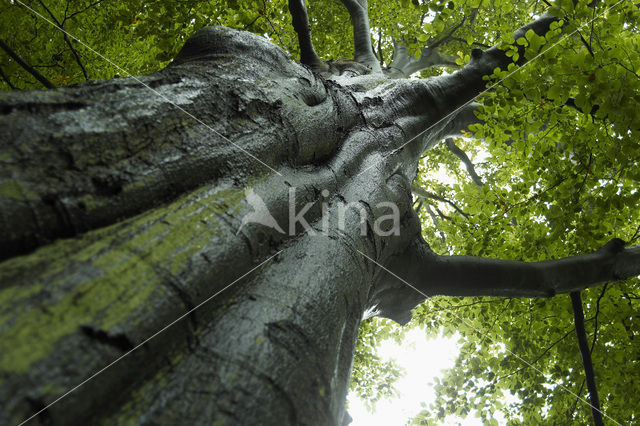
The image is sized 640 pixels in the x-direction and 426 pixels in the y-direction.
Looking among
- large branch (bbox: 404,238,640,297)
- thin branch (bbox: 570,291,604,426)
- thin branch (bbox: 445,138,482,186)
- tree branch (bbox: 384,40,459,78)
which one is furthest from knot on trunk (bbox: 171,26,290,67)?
thin branch (bbox: 445,138,482,186)

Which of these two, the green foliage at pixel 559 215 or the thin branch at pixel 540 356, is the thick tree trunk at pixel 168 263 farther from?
the thin branch at pixel 540 356

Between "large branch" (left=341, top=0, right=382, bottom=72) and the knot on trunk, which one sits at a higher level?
"large branch" (left=341, top=0, right=382, bottom=72)

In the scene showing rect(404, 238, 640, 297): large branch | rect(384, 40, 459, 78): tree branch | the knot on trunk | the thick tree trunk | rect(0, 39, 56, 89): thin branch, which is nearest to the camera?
the thick tree trunk

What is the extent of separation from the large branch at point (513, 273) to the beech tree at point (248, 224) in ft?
0.04

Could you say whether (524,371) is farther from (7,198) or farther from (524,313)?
(7,198)

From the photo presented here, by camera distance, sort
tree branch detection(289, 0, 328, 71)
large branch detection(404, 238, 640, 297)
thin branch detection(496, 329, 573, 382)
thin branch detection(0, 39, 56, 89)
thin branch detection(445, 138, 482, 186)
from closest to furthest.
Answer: thin branch detection(0, 39, 56, 89), large branch detection(404, 238, 640, 297), tree branch detection(289, 0, 328, 71), thin branch detection(496, 329, 573, 382), thin branch detection(445, 138, 482, 186)

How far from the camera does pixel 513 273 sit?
2430 millimetres

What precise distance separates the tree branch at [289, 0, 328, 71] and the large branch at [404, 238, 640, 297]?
2.01 metres

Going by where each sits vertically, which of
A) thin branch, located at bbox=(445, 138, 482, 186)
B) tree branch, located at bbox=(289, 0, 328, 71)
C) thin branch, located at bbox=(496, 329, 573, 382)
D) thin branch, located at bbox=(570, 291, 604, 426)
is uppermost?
thin branch, located at bbox=(445, 138, 482, 186)

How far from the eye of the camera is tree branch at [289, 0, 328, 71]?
3.02 metres

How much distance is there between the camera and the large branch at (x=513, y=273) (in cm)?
233

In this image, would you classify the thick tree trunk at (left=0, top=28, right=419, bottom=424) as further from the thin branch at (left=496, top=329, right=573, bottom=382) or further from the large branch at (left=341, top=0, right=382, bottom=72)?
the large branch at (left=341, top=0, right=382, bottom=72)

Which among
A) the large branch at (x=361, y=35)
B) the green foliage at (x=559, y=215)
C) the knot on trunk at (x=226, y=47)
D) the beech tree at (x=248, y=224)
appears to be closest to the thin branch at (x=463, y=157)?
the green foliage at (x=559, y=215)

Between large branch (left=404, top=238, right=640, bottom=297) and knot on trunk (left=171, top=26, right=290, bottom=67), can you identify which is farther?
large branch (left=404, top=238, right=640, bottom=297)
